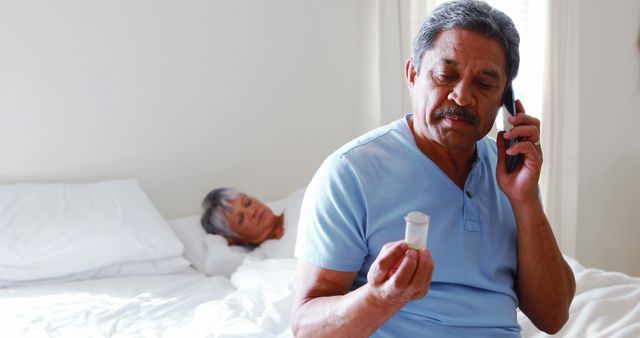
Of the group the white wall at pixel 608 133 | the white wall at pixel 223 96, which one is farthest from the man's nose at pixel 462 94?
the white wall at pixel 608 133

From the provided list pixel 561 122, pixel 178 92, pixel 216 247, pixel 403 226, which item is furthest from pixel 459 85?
pixel 561 122

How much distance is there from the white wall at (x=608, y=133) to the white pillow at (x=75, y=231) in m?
1.98

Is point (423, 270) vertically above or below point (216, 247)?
above

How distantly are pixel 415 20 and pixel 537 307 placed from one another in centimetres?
190

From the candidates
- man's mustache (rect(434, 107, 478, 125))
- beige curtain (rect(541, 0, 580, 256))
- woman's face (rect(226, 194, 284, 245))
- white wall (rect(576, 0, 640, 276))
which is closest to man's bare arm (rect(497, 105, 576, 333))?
man's mustache (rect(434, 107, 478, 125))

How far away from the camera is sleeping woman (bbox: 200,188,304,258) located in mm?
2557

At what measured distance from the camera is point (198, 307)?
6.25 feet

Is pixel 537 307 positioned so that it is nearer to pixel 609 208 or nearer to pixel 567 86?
pixel 567 86

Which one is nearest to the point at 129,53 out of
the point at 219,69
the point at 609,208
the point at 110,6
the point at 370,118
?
the point at 110,6

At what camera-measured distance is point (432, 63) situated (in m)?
1.21

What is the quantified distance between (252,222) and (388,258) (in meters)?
1.70

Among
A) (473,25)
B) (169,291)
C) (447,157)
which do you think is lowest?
(169,291)

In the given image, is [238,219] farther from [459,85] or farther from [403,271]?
[403,271]

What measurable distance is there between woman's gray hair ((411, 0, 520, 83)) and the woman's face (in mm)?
1423
